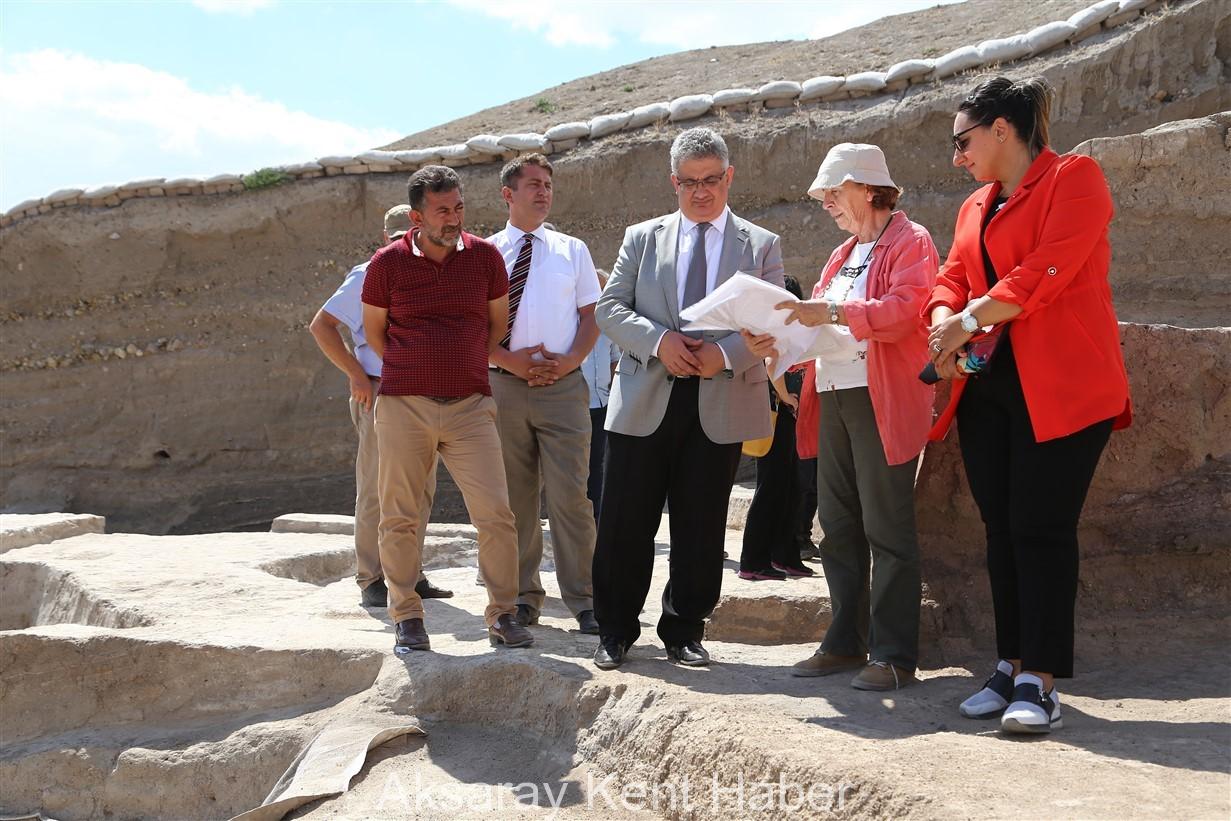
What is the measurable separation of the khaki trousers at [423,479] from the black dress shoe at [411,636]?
3cm

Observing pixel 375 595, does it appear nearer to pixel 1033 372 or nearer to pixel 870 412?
pixel 870 412

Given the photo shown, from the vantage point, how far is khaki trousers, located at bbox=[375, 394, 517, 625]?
4.37 meters

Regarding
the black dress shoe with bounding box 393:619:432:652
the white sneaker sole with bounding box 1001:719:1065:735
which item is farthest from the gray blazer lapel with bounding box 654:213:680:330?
the white sneaker sole with bounding box 1001:719:1065:735

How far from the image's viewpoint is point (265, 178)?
13.5 meters

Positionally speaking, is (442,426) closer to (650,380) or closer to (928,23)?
(650,380)

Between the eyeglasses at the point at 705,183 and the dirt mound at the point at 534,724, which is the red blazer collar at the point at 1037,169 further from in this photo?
the dirt mound at the point at 534,724

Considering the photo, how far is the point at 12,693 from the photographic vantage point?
520cm

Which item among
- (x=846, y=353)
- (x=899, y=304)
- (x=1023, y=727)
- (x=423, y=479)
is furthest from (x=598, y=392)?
(x=1023, y=727)

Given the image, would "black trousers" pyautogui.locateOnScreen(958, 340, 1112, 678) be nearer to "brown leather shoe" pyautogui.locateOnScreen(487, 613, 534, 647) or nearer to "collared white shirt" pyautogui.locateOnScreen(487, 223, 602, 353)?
"brown leather shoe" pyautogui.locateOnScreen(487, 613, 534, 647)

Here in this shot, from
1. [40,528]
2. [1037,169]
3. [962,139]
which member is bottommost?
[40,528]

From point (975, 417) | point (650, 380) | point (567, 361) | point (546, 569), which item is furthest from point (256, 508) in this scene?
point (975, 417)

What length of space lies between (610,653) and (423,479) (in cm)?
103

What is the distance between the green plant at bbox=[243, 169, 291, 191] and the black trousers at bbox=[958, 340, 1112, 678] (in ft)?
37.7

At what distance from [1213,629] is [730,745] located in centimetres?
193
